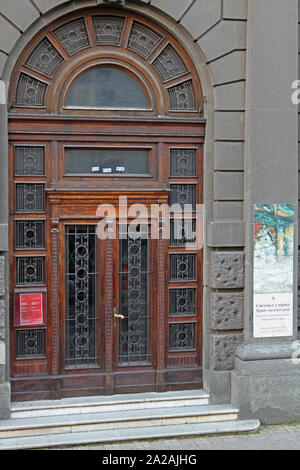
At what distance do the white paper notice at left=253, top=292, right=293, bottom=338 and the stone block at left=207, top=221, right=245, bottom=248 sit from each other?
2.74 ft

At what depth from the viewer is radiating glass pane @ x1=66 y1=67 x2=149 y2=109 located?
8430 mm

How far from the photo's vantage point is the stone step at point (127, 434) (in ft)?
24.8

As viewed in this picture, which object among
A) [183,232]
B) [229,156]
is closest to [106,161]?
→ [183,232]

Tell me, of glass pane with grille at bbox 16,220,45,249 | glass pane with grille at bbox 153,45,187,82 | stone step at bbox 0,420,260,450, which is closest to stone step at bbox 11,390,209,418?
stone step at bbox 0,420,260,450

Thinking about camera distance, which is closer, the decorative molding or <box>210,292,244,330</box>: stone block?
the decorative molding

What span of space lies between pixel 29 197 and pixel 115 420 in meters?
3.28

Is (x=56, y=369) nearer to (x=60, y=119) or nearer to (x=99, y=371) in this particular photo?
(x=99, y=371)

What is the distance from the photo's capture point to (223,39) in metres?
8.41

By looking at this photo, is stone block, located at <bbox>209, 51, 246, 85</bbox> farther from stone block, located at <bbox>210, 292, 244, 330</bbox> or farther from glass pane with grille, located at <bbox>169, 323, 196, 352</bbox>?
glass pane with grille, located at <bbox>169, 323, 196, 352</bbox>

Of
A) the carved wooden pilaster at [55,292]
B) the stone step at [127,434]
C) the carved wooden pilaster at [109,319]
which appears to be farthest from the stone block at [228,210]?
the stone step at [127,434]

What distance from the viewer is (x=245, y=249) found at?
→ 8578 millimetres

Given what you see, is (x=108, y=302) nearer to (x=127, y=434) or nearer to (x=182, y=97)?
(x=127, y=434)
